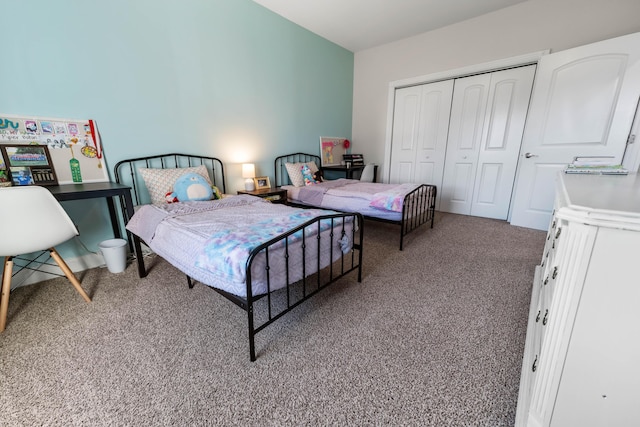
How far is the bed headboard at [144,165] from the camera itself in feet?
7.93

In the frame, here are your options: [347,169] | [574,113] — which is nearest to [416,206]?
[347,169]

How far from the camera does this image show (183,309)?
1.74 meters

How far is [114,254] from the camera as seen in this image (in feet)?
7.09

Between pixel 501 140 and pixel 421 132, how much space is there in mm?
1139

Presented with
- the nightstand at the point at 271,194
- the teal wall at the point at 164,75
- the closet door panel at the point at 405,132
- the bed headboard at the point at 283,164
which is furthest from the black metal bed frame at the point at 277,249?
the closet door panel at the point at 405,132

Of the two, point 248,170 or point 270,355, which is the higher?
point 248,170

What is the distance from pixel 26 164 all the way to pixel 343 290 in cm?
263

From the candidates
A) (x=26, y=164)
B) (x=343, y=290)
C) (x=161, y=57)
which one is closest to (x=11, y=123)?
(x=26, y=164)

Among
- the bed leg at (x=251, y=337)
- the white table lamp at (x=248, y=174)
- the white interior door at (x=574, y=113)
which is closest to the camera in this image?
the bed leg at (x=251, y=337)

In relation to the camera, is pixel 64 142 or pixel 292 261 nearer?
pixel 292 261

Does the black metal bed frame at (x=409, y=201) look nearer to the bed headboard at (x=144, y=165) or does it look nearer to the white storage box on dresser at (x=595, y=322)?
the bed headboard at (x=144, y=165)

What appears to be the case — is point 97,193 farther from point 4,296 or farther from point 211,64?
point 211,64

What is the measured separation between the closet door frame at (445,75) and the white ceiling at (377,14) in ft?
2.04

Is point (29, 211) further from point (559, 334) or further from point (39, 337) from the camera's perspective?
point (559, 334)
